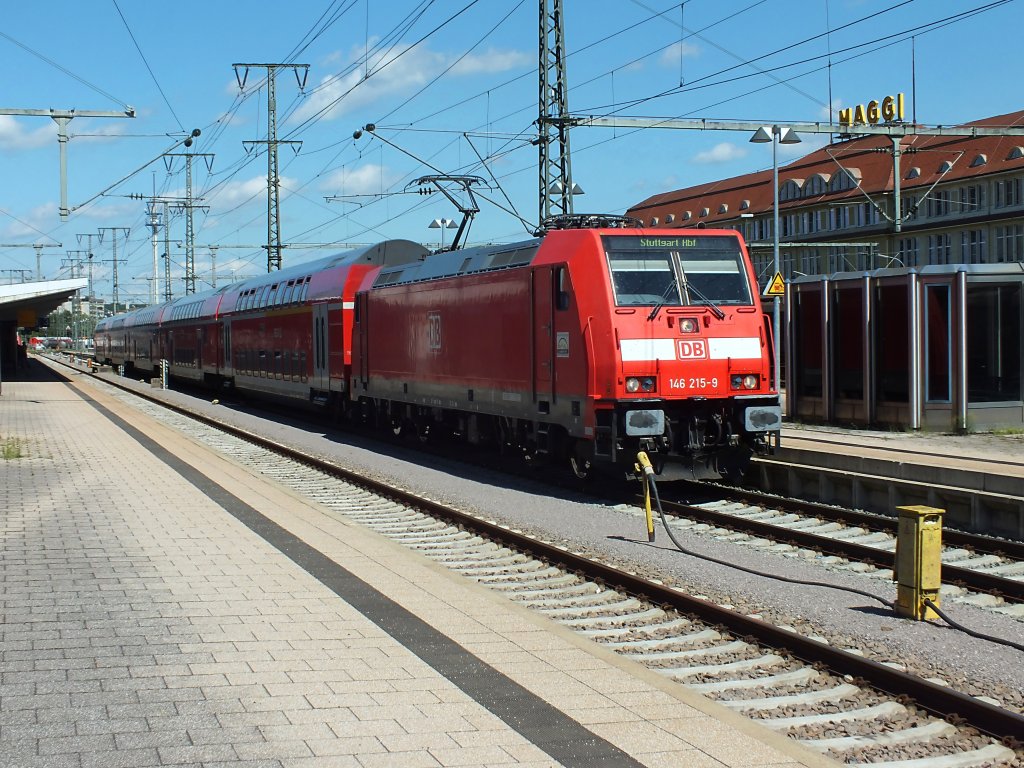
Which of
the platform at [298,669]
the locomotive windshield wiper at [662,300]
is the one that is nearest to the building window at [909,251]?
the locomotive windshield wiper at [662,300]

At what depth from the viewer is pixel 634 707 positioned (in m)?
5.77

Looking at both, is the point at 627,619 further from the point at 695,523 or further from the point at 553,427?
the point at 553,427

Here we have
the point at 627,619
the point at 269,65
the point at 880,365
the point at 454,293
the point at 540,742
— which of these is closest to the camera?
the point at 540,742

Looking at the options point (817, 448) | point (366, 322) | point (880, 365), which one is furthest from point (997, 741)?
point (366, 322)

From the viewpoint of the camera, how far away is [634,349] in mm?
13906

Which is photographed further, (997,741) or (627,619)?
(627,619)

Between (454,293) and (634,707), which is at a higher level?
(454,293)

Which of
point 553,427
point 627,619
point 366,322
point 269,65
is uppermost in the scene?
point 269,65

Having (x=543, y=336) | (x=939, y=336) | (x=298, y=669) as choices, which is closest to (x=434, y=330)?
(x=543, y=336)

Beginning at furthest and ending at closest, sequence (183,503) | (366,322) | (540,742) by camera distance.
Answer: (366,322), (183,503), (540,742)

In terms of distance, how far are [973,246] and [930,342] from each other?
5632 centimetres

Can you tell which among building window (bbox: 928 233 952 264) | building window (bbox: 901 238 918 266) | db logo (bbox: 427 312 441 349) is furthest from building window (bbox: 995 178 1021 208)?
db logo (bbox: 427 312 441 349)

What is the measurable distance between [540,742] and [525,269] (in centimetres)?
1100

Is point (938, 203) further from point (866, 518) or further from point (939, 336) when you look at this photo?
point (866, 518)
